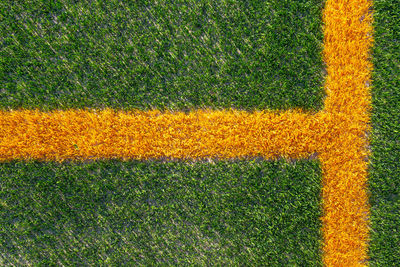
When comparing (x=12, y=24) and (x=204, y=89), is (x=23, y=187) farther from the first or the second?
(x=204, y=89)

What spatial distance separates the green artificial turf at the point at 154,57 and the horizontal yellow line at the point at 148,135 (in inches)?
3.5

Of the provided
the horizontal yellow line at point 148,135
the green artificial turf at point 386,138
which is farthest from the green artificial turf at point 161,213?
the green artificial turf at point 386,138

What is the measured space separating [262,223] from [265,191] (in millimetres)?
263

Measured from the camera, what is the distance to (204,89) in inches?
80.7

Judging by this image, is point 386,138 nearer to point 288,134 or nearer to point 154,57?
point 288,134

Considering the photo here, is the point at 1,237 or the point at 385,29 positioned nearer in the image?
the point at 385,29

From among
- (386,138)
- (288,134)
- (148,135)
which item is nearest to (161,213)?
(148,135)

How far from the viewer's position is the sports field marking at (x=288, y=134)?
6.53 ft

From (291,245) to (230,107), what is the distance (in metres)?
1.23

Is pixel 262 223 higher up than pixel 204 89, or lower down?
lower down

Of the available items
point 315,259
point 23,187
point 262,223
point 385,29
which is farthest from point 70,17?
point 315,259

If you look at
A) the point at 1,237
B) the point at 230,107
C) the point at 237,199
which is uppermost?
the point at 230,107

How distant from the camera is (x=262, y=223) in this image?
207cm

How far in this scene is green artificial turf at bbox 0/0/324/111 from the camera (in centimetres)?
202
